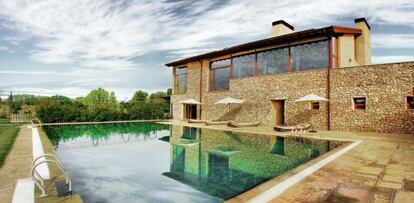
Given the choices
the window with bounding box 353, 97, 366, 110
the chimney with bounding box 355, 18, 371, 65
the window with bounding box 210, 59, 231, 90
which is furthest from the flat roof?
the window with bounding box 353, 97, 366, 110

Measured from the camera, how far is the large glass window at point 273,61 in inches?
655

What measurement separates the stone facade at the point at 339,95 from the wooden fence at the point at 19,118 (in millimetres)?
15339

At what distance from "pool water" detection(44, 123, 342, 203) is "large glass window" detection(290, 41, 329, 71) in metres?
6.15

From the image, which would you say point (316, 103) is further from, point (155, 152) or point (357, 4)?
point (155, 152)

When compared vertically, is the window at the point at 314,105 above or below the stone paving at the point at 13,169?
above

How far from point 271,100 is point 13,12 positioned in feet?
48.9

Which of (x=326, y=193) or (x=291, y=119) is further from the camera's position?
(x=291, y=119)

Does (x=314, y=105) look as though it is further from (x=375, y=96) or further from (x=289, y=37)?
(x=289, y=37)

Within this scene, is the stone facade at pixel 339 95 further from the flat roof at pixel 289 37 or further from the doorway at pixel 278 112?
the flat roof at pixel 289 37

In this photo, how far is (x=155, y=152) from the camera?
921cm

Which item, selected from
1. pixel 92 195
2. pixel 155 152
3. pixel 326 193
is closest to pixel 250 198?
pixel 326 193

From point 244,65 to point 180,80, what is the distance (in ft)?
27.1

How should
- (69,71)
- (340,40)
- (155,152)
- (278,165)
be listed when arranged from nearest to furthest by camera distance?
(278,165), (155,152), (340,40), (69,71)

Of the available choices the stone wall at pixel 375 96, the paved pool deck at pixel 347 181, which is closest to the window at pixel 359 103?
the stone wall at pixel 375 96
